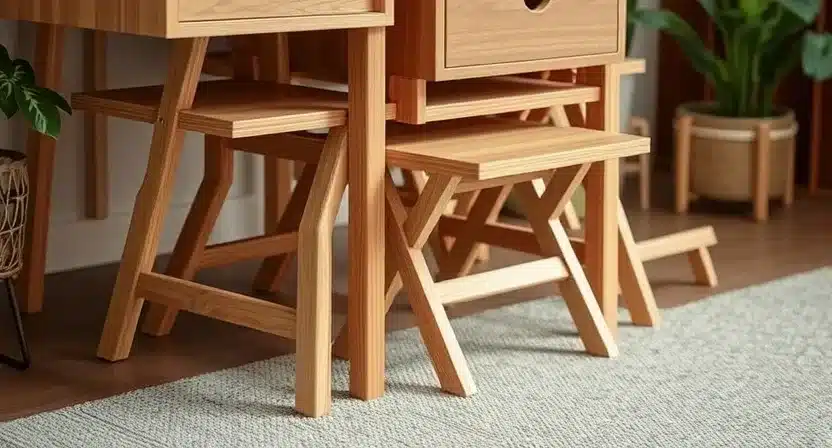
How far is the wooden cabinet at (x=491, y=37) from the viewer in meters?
2.07

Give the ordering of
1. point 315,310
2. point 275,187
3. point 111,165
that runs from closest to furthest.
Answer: point 315,310 → point 111,165 → point 275,187

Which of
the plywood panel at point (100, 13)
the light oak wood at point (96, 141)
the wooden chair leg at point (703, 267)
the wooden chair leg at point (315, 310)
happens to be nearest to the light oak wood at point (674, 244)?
the wooden chair leg at point (703, 267)

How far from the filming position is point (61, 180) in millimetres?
2832

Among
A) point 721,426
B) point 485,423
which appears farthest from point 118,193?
point 721,426

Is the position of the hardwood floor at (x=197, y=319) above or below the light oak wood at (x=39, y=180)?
below

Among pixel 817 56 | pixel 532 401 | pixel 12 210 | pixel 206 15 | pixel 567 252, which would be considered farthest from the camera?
pixel 817 56

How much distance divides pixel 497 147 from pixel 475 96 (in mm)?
149

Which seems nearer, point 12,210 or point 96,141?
point 12,210

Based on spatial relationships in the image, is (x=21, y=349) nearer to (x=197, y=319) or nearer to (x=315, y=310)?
(x=197, y=319)

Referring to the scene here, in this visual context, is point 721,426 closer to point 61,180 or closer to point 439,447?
point 439,447

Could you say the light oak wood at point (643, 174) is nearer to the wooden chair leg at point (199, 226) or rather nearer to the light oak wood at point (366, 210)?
the wooden chair leg at point (199, 226)

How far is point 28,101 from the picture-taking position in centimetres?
210

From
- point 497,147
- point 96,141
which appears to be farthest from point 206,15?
point 96,141

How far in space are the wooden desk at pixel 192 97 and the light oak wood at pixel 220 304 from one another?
0.12 feet
